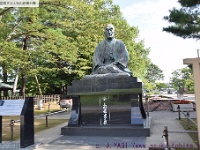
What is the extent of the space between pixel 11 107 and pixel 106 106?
2972 mm

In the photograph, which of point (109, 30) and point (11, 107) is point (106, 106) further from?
point (11, 107)

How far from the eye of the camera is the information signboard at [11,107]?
20.4 feet

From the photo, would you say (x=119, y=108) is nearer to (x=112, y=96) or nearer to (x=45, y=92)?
(x=112, y=96)

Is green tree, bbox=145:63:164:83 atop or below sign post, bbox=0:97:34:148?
atop

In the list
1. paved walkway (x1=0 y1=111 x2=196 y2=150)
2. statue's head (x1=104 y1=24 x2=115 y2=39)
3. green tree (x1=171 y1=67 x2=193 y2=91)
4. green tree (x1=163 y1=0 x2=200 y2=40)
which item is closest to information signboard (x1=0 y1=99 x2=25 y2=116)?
paved walkway (x1=0 y1=111 x2=196 y2=150)

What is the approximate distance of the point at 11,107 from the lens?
20.9 feet

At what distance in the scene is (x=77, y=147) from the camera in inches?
227

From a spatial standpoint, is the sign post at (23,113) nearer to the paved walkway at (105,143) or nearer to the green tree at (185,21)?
the paved walkway at (105,143)

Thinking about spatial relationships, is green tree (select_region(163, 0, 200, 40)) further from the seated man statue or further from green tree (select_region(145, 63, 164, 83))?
green tree (select_region(145, 63, 164, 83))

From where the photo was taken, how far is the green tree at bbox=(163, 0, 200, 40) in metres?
8.84

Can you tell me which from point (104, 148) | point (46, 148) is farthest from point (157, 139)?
point (46, 148)

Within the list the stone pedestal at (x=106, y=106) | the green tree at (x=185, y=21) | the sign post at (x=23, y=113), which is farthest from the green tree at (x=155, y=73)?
the sign post at (x=23, y=113)

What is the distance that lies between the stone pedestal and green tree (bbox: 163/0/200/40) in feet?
11.4

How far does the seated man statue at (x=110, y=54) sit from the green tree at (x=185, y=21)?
2449 mm
